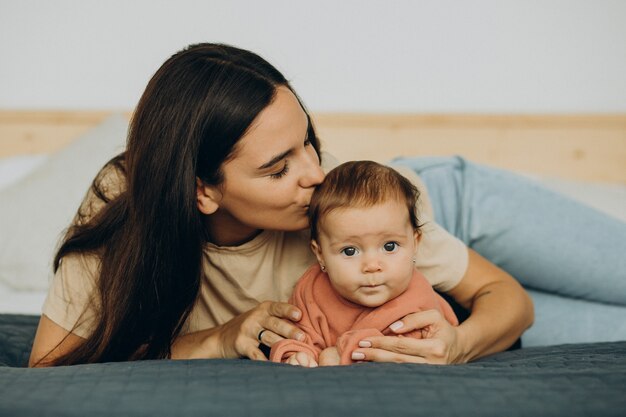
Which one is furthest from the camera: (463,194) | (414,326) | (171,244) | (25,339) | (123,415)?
(463,194)

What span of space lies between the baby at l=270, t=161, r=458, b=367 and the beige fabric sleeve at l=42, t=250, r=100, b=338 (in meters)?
0.41

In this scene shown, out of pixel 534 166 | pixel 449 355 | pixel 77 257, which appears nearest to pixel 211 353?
pixel 77 257

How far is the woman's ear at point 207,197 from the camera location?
4.61 ft

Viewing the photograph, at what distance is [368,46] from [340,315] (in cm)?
161

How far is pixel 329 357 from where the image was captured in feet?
4.19

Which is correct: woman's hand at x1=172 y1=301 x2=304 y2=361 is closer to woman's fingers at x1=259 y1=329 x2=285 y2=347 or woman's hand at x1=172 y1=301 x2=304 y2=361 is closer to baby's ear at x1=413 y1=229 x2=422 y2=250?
woman's fingers at x1=259 y1=329 x2=285 y2=347

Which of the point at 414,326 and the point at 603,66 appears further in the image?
the point at 603,66

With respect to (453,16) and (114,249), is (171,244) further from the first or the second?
(453,16)

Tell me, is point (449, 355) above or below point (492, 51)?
below

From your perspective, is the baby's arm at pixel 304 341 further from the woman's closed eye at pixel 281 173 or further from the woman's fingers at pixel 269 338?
the woman's closed eye at pixel 281 173

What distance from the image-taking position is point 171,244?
4.54 feet

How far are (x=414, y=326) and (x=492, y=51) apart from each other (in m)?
1.68

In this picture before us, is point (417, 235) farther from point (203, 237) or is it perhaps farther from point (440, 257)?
point (203, 237)

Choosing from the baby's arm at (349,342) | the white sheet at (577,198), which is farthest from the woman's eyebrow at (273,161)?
the white sheet at (577,198)
